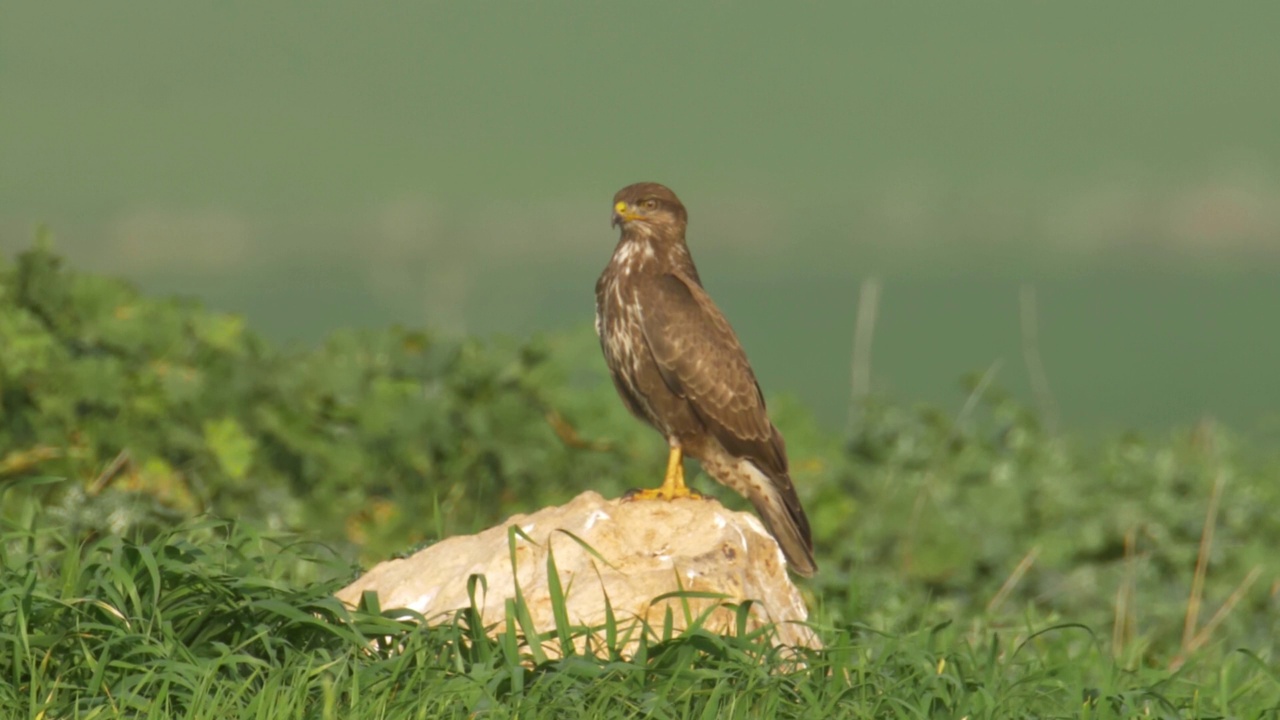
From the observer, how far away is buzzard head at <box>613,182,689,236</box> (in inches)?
263

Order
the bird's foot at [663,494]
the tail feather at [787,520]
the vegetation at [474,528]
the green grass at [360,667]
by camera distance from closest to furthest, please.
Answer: the green grass at [360,667] < the vegetation at [474,528] < the bird's foot at [663,494] < the tail feather at [787,520]

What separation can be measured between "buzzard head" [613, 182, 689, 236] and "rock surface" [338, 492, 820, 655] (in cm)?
144

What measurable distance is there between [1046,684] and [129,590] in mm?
2800

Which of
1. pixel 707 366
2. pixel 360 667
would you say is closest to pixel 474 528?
pixel 707 366

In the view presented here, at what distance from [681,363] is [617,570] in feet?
4.80

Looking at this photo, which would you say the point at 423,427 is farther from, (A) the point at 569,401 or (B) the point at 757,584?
(B) the point at 757,584

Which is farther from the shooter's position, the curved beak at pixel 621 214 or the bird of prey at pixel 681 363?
the curved beak at pixel 621 214

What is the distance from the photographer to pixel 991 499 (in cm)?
1009

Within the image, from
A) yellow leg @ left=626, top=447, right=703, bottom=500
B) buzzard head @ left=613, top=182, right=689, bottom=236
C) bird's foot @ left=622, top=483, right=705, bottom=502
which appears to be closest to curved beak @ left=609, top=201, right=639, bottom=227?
buzzard head @ left=613, top=182, right=689, bottom=236

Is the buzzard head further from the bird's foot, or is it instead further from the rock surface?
the rock surface

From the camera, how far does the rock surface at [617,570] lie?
5086mm

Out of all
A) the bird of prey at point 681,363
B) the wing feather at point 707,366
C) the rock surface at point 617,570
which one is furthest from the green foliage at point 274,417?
the rock surface at point 617,570

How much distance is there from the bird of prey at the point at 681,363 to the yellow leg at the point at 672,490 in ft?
0.06

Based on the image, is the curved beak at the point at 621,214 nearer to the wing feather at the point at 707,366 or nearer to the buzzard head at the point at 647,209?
the buzzard head at the point at 647,209
